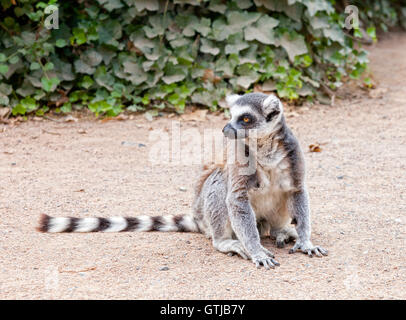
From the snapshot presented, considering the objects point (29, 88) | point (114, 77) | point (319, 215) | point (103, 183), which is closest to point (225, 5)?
point (114, 77)

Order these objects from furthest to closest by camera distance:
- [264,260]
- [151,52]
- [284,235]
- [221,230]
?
[151,52] → [284,235] → [221,230] → [264,260]

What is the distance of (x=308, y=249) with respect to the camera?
13.8 feet

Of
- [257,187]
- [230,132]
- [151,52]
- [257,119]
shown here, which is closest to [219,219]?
[257,187]

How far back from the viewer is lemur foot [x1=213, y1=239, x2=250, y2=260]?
4.24 m

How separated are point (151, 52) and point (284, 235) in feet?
14.1

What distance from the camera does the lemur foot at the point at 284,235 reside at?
452 cm

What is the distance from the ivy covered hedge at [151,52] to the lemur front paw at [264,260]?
13.6 feet

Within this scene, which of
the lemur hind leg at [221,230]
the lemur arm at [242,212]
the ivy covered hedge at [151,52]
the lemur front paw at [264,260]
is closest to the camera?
the lemur front paw at [264,260]

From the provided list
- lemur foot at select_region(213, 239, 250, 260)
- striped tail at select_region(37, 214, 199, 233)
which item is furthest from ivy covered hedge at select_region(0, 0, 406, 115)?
lemur foot at select_region(213, 239, 250, 260)

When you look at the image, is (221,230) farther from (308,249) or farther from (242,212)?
(308,249)

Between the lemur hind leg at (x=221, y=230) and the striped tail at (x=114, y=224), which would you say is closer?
the lemur hind leg at (x=221, y=230)

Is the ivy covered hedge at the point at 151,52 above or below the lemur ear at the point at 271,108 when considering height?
above

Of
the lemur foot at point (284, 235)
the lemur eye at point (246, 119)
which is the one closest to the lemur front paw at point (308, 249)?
the lemur foot at point (284, 235)

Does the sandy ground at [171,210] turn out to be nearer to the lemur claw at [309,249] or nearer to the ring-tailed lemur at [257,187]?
the lemur claw at [309,249]
